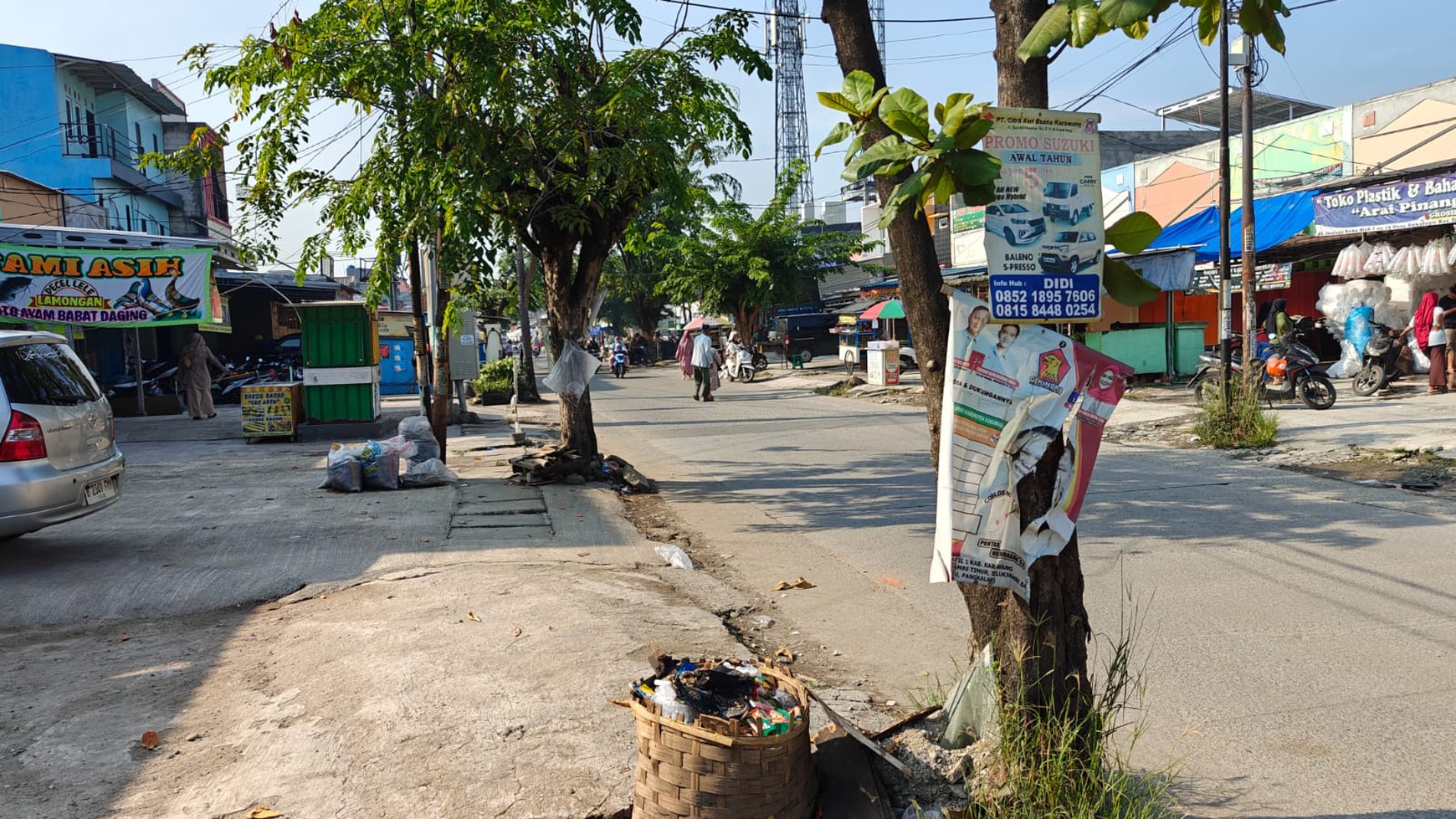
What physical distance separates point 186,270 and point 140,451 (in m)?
3.14

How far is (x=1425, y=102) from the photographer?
18266 mm

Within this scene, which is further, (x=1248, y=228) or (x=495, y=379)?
(x=495, y=379)

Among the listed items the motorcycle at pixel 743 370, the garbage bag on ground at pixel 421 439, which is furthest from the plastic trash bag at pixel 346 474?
the motorcycle at pixel 743 370

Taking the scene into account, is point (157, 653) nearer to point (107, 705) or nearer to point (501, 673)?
point (107, 705)

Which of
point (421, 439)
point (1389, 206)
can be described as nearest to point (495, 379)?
point (421, 439)

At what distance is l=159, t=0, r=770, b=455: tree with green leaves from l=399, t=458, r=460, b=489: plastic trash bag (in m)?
1.48

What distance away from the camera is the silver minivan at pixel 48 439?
6996mm

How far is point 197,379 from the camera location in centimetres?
2031

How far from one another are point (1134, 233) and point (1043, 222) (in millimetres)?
273

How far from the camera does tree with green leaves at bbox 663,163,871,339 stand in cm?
3528

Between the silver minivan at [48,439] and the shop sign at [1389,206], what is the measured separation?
18.1 metres

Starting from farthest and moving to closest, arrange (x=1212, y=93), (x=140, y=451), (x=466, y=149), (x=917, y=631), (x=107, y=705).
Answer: (x=1212, y=93) < (x=140, y=451) < (x=466, y=149) < (x=917, y=631) < (x=107, y=705)

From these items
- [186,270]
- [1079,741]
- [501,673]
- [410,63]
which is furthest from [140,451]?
[1079,741]

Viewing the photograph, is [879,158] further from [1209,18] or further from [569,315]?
[569,315]
